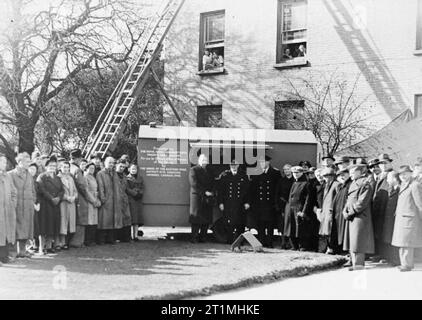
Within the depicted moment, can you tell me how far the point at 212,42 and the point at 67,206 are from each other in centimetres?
953

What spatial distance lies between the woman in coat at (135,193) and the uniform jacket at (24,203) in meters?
2.72

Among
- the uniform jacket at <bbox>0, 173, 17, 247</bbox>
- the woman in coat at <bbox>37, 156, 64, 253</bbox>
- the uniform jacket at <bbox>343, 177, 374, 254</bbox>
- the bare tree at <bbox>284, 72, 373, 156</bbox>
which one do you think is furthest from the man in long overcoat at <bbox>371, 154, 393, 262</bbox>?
the uniform jacket at <bbox>0, 173, 17, 247</bbox>

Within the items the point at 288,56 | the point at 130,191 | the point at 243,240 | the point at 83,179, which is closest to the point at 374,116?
the point at 288,56

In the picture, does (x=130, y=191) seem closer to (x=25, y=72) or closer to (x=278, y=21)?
(x=25, y=72)

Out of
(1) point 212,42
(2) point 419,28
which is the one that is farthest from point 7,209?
(2) point 419,28

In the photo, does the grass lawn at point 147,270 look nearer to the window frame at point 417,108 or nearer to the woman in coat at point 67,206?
the woman in coat at point 67,206

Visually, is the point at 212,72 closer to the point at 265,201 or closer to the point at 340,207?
the point at 265,201

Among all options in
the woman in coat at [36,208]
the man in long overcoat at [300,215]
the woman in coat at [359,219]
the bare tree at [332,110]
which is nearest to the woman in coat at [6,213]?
the woman in coat at [36,208]

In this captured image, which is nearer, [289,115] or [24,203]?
[24,203]

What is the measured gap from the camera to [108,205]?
38.6 feet

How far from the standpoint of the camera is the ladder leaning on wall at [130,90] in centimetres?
1422

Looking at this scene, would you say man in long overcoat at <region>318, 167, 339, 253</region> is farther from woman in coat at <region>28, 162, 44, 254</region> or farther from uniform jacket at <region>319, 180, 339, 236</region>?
woman in coat at <region>28, 162, 44, 254</region>

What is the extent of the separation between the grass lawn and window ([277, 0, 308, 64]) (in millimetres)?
7393

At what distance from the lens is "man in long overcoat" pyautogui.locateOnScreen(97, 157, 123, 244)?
460 inches
